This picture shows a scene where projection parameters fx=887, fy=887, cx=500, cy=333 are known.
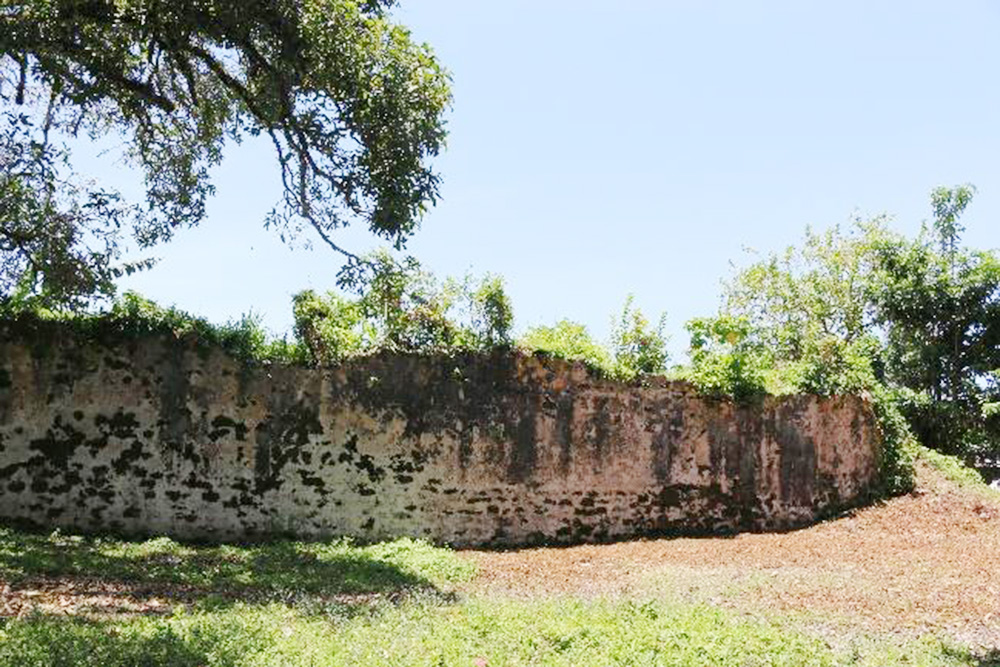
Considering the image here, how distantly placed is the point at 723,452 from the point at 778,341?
10.7 meters

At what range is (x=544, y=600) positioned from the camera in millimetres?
8227

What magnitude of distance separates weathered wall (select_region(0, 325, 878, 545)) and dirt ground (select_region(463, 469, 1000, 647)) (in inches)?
32.2

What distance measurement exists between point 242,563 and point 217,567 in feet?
1.30

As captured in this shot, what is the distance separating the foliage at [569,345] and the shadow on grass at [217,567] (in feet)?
12.8

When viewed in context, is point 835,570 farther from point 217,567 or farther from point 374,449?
point 217,567

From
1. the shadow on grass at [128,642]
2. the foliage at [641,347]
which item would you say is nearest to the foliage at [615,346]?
the foliage at [641,347]

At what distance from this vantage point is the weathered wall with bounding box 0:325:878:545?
11.8 meters

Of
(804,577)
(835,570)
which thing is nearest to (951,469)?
(835,570)

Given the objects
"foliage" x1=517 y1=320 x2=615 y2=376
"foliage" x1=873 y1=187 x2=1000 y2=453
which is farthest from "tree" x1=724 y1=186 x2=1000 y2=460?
"foliage" x1=517 y1=320 x2=615 y2=376

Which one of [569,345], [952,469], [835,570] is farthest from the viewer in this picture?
[952,469]

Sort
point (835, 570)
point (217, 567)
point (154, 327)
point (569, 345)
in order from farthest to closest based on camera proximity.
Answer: point (569, 345)
point (154, 327)
point (835, 570)
point (217, 567)

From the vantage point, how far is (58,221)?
1070cm

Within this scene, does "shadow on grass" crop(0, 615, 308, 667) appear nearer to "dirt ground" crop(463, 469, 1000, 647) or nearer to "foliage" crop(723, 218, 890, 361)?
"dirt ground" crop(463, 469, 1000, 647)

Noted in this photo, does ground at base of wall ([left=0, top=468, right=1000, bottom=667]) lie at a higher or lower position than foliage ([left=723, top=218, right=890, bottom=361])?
lower
